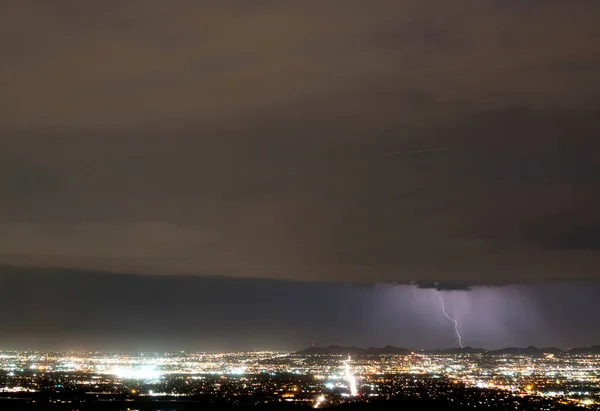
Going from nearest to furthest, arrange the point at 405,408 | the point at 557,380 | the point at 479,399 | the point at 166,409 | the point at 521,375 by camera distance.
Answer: the point at 405,408
the point at 166,409
the point at 479,399
the point at 557,380
the point at 521,375

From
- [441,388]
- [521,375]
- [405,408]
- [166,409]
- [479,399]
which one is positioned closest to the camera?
[405,408]

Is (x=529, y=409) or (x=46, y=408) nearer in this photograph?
(x=46, y=408)

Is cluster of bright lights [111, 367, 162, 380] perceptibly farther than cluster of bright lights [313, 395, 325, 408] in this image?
Yes

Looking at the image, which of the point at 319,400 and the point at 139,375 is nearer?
the point at 319,400

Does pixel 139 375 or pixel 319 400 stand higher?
pixel 139 375

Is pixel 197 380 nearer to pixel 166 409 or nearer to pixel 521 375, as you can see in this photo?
pixel 166 409

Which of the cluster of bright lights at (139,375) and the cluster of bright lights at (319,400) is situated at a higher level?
the cluster of bright lights at (139,375)

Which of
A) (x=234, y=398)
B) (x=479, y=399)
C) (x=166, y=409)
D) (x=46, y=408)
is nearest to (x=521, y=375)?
(x=479, y=399)

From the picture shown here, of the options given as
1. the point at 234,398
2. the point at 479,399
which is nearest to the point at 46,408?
the point at 234,398

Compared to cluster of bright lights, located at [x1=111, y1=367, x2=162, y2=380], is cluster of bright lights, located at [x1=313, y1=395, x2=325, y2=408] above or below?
below

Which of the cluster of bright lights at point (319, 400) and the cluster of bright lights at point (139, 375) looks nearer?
the cluster of bright lights at point (319, 400)
